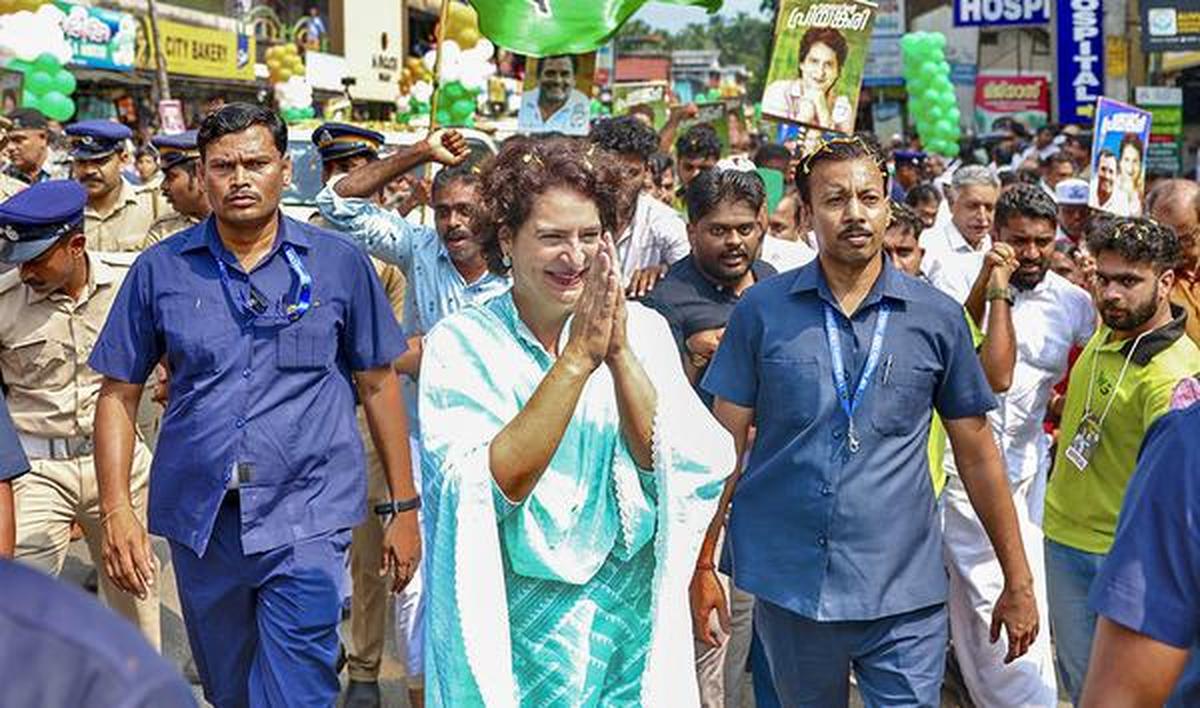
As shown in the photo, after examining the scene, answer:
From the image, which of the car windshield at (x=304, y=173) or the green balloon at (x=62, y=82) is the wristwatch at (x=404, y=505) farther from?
the green balloon at (x=62, y=82)

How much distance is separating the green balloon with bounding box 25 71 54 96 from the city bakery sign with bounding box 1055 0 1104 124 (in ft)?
33.7

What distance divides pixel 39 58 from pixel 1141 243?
13139 mm

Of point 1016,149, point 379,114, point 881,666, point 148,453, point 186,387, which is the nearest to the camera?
point 881,666

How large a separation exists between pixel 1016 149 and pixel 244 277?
17.4m

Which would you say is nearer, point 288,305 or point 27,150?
point 288,305

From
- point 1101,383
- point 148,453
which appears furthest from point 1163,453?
point 148,453

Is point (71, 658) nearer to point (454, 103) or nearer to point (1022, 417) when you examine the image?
point (1022, 417)

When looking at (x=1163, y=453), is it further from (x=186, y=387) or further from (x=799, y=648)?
(x=186, y=387)

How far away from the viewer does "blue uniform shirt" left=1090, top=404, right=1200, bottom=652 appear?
203 cm

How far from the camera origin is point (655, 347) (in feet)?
10.8

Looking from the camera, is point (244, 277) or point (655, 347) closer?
point (655, 347)

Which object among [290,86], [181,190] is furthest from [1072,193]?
[290,86]

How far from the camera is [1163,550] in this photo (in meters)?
2.05

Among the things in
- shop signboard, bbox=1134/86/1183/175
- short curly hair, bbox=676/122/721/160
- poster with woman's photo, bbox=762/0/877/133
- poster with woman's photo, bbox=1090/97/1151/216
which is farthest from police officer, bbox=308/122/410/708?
shop signboard, bbox=1134/86/1183/175
